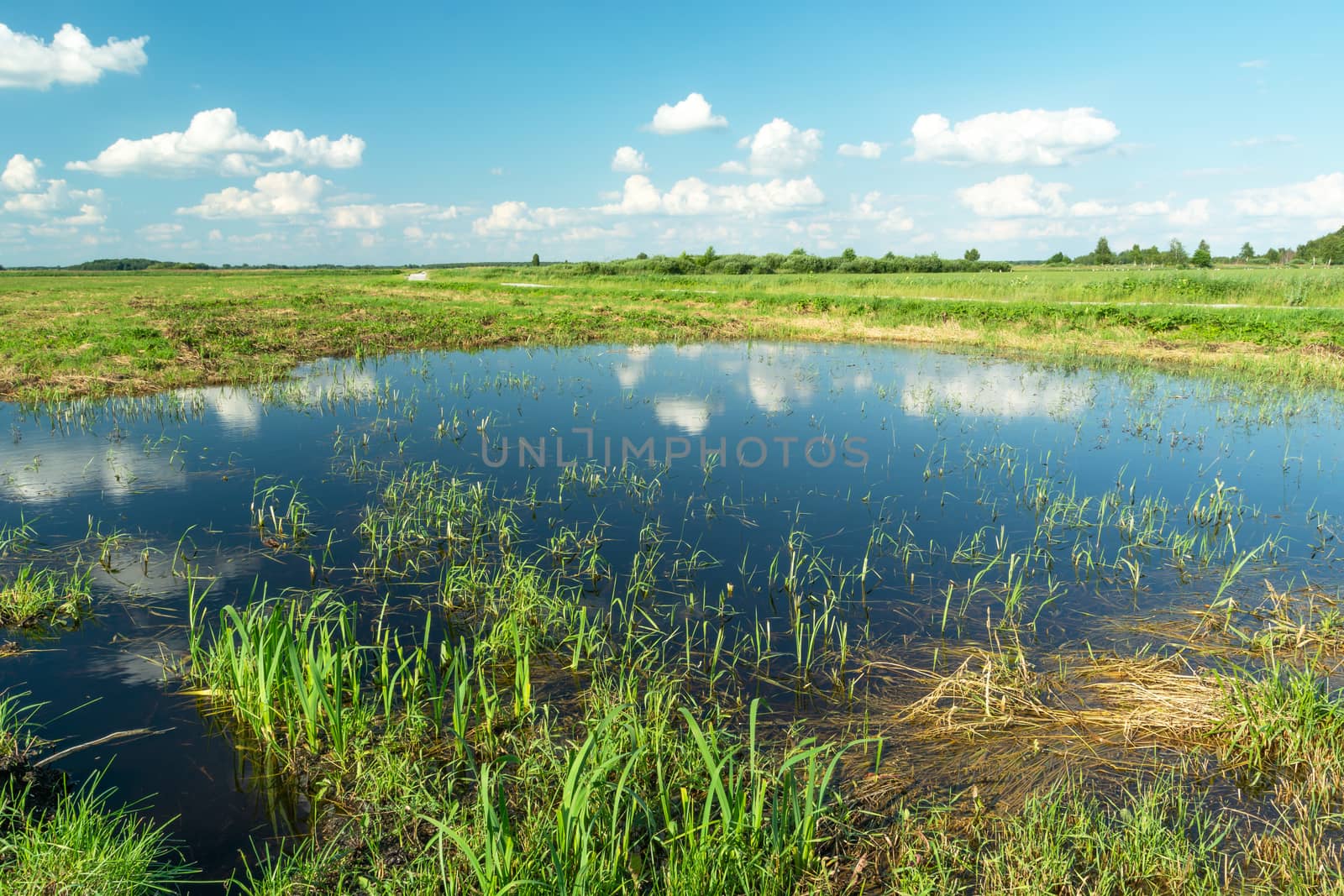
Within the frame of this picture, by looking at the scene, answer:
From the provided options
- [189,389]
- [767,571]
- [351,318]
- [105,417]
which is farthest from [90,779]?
[351,318]

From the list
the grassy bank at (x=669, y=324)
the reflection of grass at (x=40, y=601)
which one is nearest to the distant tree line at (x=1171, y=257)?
the grassy bank at (x=669, y=324)

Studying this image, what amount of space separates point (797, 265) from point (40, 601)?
73304mm

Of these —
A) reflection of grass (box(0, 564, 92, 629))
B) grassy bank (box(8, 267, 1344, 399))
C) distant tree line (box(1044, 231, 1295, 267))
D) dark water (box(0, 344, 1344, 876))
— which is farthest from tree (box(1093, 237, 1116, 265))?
reflection of grass (box(0, 564, 92, 629))

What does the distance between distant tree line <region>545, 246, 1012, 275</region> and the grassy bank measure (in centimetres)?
3009

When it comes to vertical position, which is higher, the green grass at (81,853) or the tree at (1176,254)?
the tree at (1176,254)

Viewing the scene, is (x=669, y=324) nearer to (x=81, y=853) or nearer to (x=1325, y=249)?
(x=81, y=853)

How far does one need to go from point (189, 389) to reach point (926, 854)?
1801cm

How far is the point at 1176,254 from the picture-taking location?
77812 mm

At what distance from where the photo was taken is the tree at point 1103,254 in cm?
8819

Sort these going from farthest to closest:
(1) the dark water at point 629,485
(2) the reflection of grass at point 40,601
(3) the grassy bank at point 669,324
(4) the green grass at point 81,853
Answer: (3) the grassy bank at point 669,324, (2) the reflection of grass at point 40,601, (1) the dark water at point 629,485, (4) the green grass at point 81,853

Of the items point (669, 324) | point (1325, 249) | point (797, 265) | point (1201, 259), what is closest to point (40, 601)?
point (669, 324)

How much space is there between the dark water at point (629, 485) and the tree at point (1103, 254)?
86.0 metres

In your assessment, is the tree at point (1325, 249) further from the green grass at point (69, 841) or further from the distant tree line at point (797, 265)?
the green grass at point (69, 841)

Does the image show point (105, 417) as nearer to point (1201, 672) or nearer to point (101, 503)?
point (101, 503)
